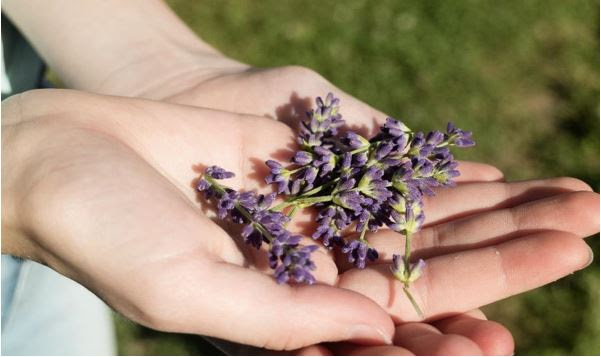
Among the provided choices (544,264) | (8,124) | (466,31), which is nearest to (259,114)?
(8,124)

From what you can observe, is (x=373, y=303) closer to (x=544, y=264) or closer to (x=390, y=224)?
(x=390, y=224)

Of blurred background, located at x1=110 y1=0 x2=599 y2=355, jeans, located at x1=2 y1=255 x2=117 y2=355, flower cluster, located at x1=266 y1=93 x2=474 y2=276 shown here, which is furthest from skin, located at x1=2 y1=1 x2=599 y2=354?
blurred background, located at x1=110 y1=0 x2=599 y2=355

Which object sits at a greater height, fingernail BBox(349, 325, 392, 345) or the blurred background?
the blurred background

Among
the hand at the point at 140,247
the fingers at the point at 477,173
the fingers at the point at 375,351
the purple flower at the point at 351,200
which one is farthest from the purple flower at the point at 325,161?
the fingers at the point at 375,351

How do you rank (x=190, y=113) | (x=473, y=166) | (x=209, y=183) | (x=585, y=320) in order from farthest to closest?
1. (x=585, y=320)
2. (x=473, y=166)
3. (x=190, y=113)
4. (x=209, y=183)

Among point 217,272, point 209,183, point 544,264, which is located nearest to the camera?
point 217,272

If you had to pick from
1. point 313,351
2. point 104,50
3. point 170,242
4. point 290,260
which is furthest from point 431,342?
point 104,50

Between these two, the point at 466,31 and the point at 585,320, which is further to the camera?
the point at 466,31

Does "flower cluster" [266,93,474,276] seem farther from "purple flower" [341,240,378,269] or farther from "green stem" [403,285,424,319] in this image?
"green stem" [403,285,424,319]
